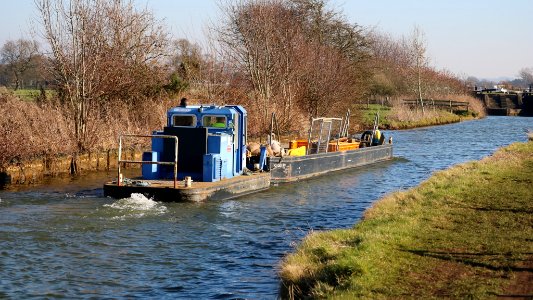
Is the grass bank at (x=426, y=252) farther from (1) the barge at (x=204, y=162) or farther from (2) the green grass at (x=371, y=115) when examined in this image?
(2) the green grass at (x=371, y=115)

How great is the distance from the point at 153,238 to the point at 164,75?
22.4 meters

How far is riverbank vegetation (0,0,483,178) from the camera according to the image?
27.0 m

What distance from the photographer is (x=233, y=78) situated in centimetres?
4053

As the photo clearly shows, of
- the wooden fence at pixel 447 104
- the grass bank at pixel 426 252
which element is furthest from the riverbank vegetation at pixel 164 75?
the wooden fence at pixel 447 104

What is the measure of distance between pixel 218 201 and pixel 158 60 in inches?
723

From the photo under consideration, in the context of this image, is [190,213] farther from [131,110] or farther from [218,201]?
[131,110]

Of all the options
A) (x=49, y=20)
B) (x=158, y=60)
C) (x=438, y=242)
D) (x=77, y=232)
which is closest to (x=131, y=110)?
(x=158, y=60)

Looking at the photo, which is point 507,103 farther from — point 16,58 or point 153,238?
point 153,238

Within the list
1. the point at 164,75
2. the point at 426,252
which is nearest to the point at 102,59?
the point at 164,75

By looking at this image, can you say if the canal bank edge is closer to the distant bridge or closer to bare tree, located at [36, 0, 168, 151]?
bare tree, located at [36, 0, 168, 151]

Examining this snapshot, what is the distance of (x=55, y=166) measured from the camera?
24703 millimetres

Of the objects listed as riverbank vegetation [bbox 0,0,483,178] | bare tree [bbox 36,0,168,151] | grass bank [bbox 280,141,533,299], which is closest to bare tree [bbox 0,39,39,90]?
riverbank vegetation [bbox 0,0,483,178]

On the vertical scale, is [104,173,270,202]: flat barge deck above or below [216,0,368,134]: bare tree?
below

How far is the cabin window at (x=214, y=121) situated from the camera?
2166 centimetres
